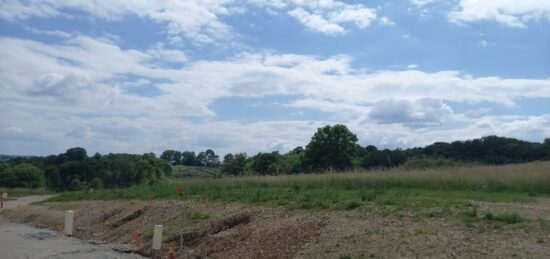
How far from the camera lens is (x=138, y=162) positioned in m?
95.3

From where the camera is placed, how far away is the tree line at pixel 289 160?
45281 mm

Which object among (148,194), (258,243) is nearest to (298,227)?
(258,243)

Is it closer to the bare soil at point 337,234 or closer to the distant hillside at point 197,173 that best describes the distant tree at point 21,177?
the distant hillside at point 197,173

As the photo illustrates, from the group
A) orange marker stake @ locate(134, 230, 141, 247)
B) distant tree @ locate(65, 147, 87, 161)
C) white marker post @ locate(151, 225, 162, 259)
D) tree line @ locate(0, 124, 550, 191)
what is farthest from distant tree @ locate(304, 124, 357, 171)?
distant tree @ locate(65, 147, 87, 161)

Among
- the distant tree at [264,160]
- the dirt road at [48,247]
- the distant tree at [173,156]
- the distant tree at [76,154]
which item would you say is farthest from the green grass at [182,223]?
the distant tree at [173,156]

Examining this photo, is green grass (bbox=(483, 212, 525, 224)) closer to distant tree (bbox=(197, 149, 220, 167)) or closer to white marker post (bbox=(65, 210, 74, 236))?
white marker post (bbox=(65, 210, 74, 236))

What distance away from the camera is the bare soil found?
12.5 m

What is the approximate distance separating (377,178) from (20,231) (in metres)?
21.4

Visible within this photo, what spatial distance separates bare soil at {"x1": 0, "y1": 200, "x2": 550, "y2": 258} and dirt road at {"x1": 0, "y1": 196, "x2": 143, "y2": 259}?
4.16 ft

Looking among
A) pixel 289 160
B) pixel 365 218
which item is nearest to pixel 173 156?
pixel 289 160

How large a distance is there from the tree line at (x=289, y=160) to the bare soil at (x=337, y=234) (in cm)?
1573

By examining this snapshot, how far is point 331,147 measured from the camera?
75625 mm

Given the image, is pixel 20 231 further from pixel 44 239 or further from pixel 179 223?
pixel 179 223

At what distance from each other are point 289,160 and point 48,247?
6039 centimetres
